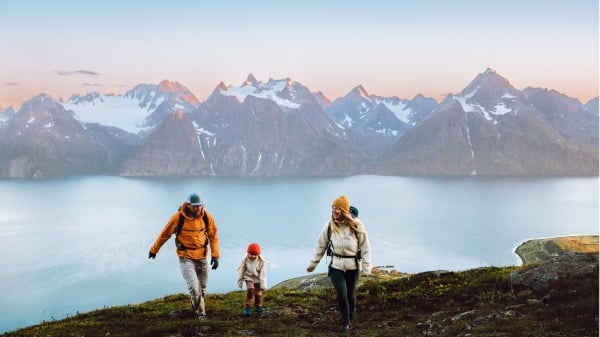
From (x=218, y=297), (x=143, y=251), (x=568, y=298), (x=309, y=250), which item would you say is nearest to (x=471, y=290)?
(x=568, y=298)

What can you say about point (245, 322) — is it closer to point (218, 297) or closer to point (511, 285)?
point (218, 297)

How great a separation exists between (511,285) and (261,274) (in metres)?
8.46

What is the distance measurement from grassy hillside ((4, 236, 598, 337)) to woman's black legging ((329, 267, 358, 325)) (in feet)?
2.12

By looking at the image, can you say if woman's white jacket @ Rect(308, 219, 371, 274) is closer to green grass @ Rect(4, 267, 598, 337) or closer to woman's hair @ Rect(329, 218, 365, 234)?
woman's hair @ Rect(329, 218, 365, 234)

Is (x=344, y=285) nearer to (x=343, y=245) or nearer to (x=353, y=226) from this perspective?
(x=343, y=245)

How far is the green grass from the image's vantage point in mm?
11984

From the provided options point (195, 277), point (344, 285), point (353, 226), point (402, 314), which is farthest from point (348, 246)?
point (195, 277)

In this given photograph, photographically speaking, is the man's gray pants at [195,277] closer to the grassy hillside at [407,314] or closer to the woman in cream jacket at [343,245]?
the grassy hillside at [407,314]

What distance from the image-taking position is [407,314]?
50.6ft

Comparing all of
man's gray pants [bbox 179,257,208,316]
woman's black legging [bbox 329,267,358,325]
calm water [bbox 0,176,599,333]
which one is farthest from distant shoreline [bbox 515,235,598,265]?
man's gray pants [bbox 179,257,208,316]

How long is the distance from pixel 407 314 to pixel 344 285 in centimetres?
355

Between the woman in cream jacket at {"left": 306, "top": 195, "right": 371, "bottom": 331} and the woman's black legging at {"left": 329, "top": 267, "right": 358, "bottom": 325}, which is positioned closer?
the woman in cream jacket at {"left": 306, "top": 195, "right": 371, "bottom": 331}

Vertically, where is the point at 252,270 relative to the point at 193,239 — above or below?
below

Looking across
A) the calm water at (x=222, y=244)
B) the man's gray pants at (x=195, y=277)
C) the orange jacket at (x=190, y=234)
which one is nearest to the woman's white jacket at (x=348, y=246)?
the orange jacket at (x=190, y=234)
